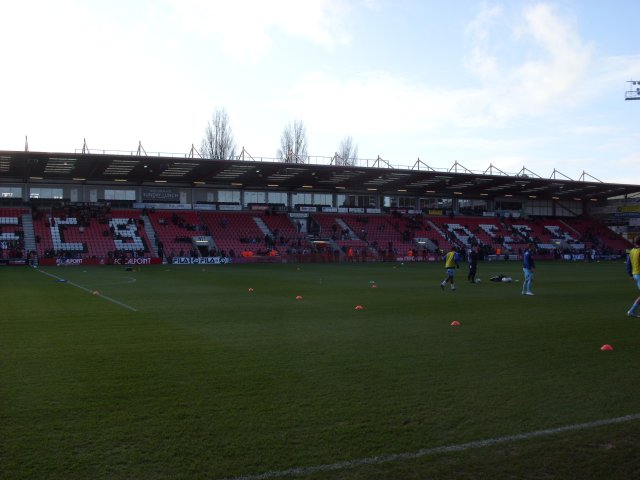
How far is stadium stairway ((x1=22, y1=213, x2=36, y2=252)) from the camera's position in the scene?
166ft

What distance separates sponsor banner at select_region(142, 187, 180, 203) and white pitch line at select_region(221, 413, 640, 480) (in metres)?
60.9

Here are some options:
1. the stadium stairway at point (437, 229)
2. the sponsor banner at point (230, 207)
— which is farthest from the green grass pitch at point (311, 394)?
the stadium stairway at point (437, 229)

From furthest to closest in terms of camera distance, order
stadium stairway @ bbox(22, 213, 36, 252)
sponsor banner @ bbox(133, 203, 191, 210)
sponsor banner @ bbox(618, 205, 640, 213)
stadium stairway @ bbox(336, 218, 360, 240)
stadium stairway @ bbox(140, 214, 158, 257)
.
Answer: sponsor banner @ bbox(618, 205, 640, 213)
stadium stairway @ bbox(336, 218, 360, 240)
sponsor banner @ bbox(133, 203, 191, 210)
stadium stairway @ bbox(140, 214, 158, 257)
stadium stairway @ bbox(22, 213, 36, 252)

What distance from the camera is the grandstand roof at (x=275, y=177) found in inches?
1989

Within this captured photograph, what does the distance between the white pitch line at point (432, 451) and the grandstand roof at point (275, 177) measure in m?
47.3

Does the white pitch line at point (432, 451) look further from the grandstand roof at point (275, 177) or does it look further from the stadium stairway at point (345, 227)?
the stadium stairway at point (345, 227)

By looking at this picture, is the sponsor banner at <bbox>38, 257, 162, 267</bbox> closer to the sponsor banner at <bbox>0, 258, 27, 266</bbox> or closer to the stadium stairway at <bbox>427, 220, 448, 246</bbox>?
the sponsor banner at <bbox>0, 258, 27, 266</bbox>

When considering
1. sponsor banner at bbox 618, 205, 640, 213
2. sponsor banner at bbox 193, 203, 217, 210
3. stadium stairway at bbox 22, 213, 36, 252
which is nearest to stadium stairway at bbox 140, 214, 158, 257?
sponsor banner at bbox 193, 203, 217, 210

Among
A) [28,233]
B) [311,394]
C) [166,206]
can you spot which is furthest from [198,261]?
[311,394]

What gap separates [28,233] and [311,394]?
53.2 metres

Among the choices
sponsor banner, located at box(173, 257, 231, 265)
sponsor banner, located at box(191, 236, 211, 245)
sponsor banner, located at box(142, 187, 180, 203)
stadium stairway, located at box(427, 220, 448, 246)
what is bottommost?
sponsor banner, located at box(173, 257, 231, 265)

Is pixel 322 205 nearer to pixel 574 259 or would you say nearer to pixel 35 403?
pixel 574 259

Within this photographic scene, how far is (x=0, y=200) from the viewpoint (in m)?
56.6

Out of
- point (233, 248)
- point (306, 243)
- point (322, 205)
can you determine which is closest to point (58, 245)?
point (233, 248)
